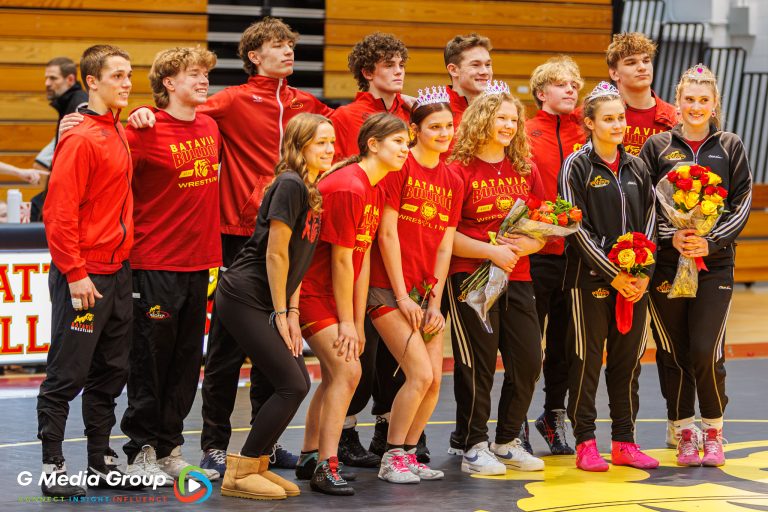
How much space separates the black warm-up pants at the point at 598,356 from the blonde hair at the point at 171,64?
6.40 ft

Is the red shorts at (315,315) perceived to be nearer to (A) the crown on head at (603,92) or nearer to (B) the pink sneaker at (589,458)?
(B) the pink sneaker at (589,458)

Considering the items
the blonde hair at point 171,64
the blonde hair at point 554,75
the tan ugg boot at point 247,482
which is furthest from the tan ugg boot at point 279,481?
the blonde hair at point 554,75

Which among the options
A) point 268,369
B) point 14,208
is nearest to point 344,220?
point 268,369

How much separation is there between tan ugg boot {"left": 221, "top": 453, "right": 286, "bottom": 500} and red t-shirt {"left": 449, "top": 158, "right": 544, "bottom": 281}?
131 centimetres

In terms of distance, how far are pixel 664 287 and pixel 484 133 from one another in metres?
1.13

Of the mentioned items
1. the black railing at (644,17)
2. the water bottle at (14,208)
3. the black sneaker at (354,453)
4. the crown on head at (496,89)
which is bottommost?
the black sneaker at (354,453)

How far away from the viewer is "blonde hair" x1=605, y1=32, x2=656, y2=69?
243 inches

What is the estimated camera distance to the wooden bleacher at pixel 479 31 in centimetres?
1168

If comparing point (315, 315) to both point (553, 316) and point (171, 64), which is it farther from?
point (553, 316)

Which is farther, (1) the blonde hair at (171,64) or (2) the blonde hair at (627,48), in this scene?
(2) the blonde hair at (627,48)

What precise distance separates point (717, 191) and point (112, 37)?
699 cm

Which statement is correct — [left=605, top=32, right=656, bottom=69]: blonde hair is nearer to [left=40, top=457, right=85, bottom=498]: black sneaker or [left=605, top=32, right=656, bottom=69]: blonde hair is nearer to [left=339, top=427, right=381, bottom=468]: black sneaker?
[left=339, top=427, right=381, bottom=468]: black sneaker

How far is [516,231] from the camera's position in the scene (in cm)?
531

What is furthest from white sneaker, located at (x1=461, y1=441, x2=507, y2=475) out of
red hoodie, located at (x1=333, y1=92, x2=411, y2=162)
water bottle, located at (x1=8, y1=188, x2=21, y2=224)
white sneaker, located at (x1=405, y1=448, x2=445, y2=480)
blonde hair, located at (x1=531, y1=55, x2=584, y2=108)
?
water bottle, located at (x1=8, y1=188, x2=21, y2=224)
